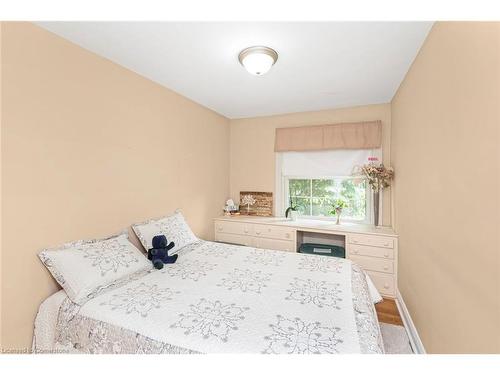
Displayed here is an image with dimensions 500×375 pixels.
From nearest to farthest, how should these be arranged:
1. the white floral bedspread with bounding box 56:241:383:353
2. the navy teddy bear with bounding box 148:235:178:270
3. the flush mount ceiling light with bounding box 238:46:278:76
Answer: the white floral bedspread with bounding box 56:241:383:353 → the flush mount ceiling light with bounding box 238:46:278:76 → the navy teddy bear with bounding box 148:235:178:270

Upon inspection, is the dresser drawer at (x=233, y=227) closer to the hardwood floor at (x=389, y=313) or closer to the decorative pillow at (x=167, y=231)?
the decorative pillow at (x=167, y=231)

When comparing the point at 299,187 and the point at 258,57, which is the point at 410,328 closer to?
the point at 299,187

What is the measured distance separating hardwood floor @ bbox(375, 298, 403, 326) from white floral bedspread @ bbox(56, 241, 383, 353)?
2.89 ft

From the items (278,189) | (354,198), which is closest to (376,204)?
(354,198)

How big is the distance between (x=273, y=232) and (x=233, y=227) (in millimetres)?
620

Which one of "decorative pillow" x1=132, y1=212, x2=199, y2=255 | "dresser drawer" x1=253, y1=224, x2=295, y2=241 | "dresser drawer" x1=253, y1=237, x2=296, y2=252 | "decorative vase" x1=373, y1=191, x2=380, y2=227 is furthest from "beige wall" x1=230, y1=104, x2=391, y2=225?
"decorative pillow" x1=132, y1=212, x2=199, y2=255

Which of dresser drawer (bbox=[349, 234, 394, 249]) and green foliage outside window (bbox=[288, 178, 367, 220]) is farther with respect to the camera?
green foliage outside window (bbox=[288, 178, 367, 220])

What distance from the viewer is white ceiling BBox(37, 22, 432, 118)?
5.04 ft

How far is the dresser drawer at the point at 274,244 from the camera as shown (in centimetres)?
305

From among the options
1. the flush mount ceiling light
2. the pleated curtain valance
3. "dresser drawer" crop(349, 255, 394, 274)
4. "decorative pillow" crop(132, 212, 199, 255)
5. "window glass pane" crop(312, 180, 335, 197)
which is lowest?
"dresser drawer" crop(349, 255, 394, 274)

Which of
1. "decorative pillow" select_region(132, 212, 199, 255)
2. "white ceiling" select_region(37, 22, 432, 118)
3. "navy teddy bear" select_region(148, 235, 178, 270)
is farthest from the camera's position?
"decorative pillow" select_region(132, 212, 199, 255)

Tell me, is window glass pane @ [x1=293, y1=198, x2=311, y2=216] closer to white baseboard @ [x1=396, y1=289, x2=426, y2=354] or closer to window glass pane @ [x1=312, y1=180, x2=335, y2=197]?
window glass pane @ [x1=312, y1=180, x2=335, y2=197]
